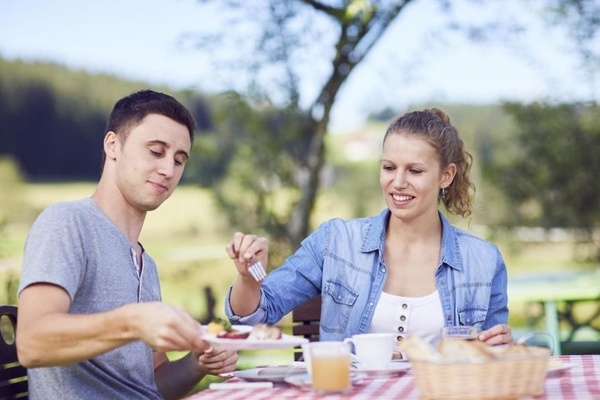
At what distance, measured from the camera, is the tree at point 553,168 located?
27.6 feet

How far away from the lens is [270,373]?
6.81 ft

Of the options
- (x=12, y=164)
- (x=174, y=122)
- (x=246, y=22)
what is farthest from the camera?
(x=12, y=164)

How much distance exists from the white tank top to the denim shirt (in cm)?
2

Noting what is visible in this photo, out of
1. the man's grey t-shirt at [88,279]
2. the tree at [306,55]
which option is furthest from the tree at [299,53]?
the man's grey t-shirt at [88,279]

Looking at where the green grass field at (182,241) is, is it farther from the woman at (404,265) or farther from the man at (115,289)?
the man at (115,289)

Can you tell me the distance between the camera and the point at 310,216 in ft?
20.2

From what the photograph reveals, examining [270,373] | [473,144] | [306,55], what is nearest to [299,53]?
[306,55]

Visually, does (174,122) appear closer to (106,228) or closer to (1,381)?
(106,228)

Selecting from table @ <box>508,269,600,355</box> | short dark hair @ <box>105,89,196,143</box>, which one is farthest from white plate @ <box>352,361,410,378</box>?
table @ <box>508,269,600,355</box>

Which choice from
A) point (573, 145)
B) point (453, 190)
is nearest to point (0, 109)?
point (573, 145)

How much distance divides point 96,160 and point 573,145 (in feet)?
14.3

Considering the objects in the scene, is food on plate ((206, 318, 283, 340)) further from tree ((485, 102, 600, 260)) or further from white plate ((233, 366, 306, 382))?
tree ((485, 102, 600, 260))

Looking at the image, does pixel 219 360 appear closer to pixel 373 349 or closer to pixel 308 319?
pixel 373 349

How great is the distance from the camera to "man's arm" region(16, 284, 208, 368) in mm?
1704
